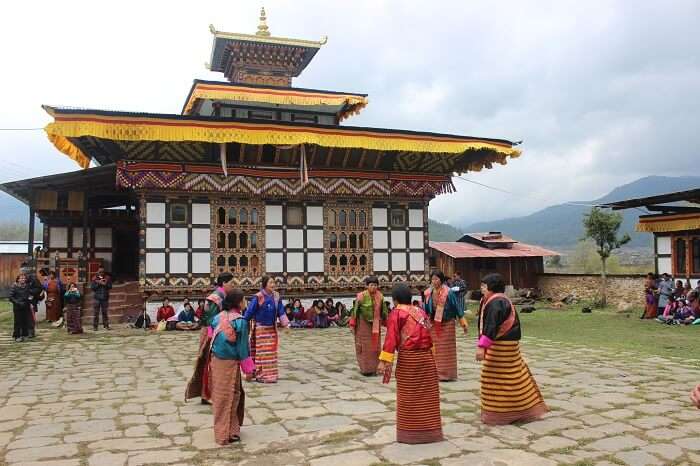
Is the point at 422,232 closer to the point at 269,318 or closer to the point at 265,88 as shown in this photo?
the point at 265,88

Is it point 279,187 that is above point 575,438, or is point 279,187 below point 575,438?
above

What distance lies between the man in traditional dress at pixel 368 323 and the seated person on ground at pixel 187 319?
7.89 m

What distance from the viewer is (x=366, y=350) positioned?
29.8 ft

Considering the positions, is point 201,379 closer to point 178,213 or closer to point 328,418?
point 328,418

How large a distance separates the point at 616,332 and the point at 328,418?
11.1m

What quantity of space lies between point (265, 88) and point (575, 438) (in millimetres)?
16466

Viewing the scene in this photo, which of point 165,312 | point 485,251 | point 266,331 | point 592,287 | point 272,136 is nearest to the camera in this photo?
point 266,331

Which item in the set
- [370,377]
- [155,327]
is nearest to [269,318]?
[370,377]

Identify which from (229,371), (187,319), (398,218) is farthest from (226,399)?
(398,218)

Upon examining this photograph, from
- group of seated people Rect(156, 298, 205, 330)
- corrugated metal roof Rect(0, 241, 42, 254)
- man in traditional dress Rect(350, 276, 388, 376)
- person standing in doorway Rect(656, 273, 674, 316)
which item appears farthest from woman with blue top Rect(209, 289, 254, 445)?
corrugated metal roof Rect(0, 241, 42, 254)

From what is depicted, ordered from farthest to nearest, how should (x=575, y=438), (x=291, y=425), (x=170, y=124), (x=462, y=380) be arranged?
(x=170, y=124), (x=462, y=380), (x=291, y=425), (x=575, y=438)

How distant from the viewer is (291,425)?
6121 millimetres

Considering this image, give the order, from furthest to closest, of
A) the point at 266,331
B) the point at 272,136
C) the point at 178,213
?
the point at 178,213, the point at 272,136, the point at 266,331

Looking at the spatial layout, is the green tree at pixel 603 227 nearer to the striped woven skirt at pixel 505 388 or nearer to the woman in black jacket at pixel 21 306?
the striped woven skirt at pixel 505 388
